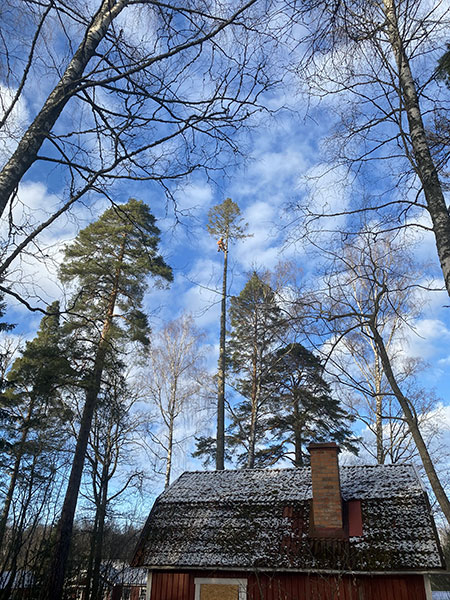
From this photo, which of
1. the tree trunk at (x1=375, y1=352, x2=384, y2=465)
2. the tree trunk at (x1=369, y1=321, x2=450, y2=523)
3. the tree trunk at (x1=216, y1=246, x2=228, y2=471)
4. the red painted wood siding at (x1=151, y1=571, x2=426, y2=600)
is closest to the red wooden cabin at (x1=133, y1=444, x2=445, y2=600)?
the red painted wood siding at (x1=151, y1=571, x2=426, y2=600)

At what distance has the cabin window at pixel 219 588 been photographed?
30.8 ft

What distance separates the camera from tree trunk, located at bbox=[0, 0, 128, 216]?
4492 mm

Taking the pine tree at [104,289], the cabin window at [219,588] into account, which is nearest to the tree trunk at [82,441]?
the pine tree at [104,289]

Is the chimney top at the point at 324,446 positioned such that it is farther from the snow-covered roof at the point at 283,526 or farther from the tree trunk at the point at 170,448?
the tree trunk at the point at 170,448

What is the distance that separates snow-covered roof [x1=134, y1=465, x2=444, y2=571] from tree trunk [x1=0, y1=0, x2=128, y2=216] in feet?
28.1

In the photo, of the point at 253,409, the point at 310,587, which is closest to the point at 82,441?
the point at 253,409

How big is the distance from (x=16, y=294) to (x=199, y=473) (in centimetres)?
1042

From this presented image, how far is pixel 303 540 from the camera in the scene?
9438 millimetres

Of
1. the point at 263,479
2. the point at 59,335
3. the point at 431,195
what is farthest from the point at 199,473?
the point at 431,195

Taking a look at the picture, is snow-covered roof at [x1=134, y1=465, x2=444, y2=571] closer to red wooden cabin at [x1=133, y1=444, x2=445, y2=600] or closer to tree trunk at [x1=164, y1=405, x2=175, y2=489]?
red wooden cabin at [x1=133, y1=444, x2=445, y2=600]

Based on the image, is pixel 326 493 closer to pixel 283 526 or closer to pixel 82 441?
pixel 283 526

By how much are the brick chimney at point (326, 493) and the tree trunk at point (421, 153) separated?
6.28m

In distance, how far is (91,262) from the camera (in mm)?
18266

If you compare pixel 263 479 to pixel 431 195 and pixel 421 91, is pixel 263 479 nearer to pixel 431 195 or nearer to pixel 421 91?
pixel 431 195
